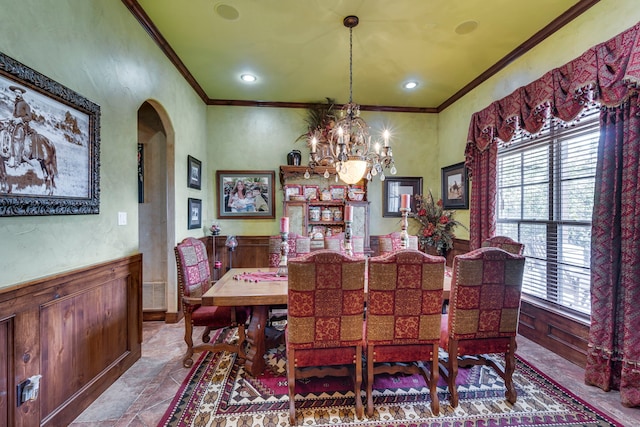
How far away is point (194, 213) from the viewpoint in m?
3.82

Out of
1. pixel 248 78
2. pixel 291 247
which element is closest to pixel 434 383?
pixel 291 247

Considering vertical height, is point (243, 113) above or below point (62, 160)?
above

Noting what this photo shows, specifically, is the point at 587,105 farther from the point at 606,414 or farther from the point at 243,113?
the point at 243,113

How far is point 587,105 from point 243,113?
4.07 metres

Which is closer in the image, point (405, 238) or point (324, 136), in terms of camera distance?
→ point (405, 238)

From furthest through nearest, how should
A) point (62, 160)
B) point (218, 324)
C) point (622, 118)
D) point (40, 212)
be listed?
point (218, 324) → point (622, 118) → point (62, 160) → point (40, 212)

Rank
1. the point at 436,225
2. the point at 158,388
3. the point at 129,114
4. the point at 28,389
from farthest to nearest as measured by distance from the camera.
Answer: the point at 436,225 < the point at 129,114 < the point at 158,388 < the point at 28,389

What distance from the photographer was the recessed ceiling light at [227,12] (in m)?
2.34

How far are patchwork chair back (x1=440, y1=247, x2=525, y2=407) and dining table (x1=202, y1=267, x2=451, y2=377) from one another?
186 millimetres

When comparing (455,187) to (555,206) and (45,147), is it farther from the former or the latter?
(45,147)

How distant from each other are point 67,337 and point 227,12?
2.72 meters

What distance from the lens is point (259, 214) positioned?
442 centimetres

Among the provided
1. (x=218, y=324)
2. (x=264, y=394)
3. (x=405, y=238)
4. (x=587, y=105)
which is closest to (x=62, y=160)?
(x=218, y=324)

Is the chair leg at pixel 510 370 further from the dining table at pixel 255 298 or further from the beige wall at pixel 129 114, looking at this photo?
the beige wall at pixel 129 114
